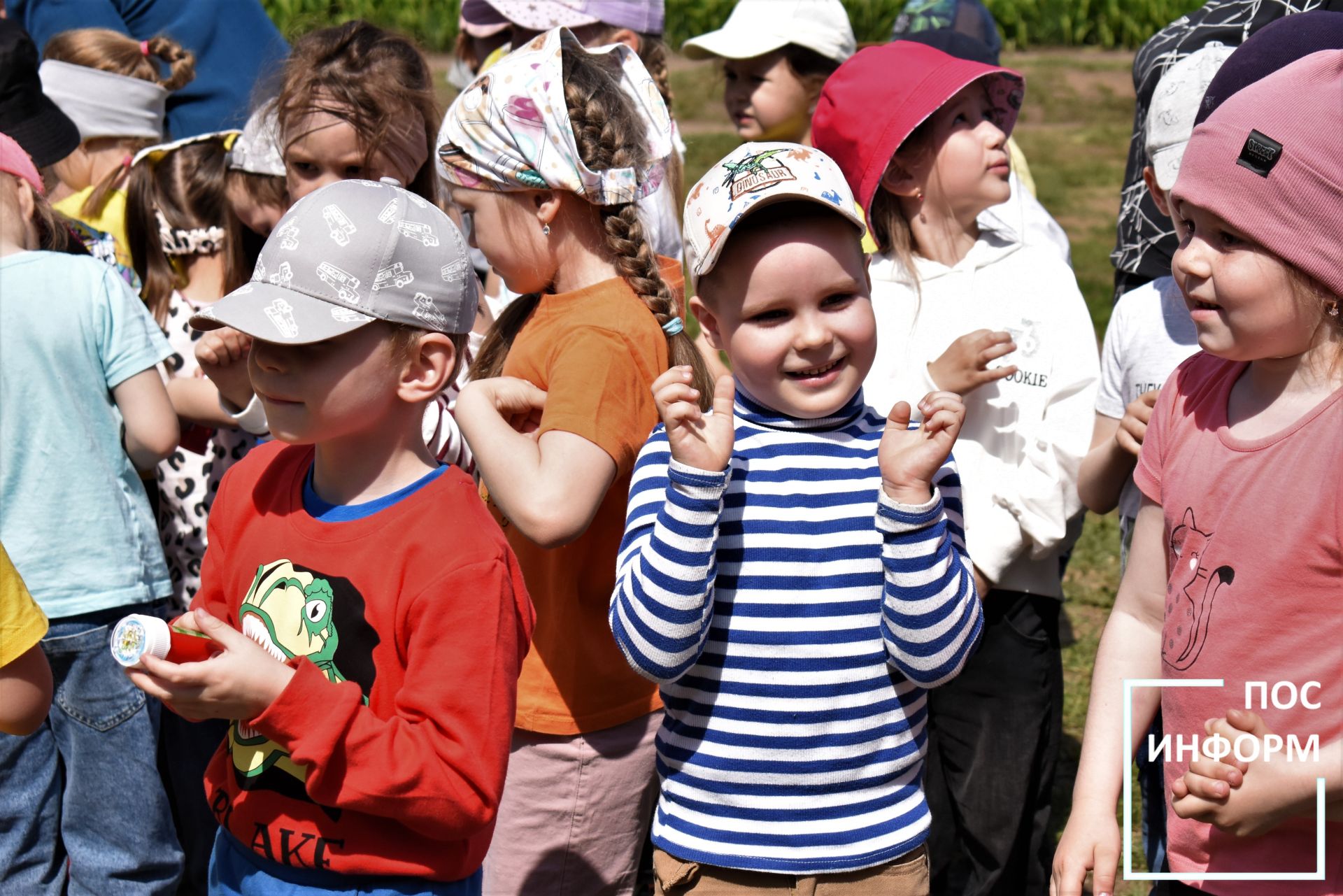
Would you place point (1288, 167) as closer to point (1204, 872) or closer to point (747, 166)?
point (747, 166)

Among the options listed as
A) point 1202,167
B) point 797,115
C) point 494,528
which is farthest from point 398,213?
point 797,115

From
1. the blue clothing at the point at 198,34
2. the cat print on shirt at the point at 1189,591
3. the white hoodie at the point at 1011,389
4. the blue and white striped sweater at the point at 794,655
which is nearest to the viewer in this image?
the cat print on shirt at the point at 1189,591

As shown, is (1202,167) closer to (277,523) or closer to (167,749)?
(277,523)

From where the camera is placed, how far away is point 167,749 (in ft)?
13.4

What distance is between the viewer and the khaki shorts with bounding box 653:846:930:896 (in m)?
2.38

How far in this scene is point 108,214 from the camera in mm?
4801

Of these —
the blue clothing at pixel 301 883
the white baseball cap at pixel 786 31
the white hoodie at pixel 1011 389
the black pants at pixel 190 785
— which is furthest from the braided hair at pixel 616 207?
the white baseball cap at pixel 786 31

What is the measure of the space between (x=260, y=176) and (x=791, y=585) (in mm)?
2473

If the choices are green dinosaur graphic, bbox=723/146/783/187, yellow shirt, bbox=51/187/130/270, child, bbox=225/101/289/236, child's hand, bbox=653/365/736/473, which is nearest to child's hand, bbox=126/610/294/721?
child's hand, bbox=653/365/736/473

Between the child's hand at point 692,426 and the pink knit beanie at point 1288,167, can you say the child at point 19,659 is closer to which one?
the child's hand at point 692,426

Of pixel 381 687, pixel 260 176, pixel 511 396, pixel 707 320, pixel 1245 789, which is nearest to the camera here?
pixel 1245 789

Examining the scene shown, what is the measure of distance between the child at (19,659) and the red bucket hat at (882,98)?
2064 mm

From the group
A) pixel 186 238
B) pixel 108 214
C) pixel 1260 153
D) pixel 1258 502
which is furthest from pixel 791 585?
pixel 108 214

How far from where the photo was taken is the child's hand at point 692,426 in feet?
7.43
